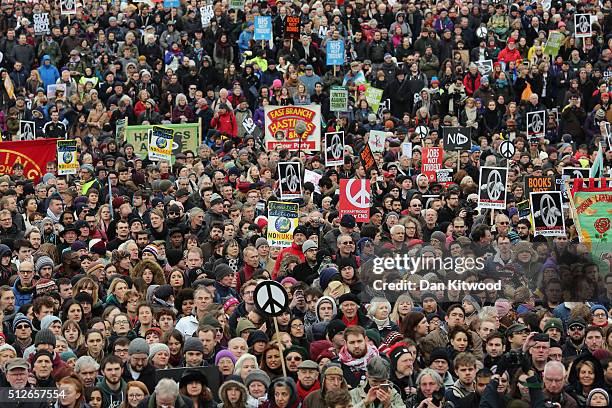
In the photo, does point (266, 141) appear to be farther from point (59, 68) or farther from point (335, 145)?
point (59, 68)

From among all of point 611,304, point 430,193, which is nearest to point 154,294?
point 611,304

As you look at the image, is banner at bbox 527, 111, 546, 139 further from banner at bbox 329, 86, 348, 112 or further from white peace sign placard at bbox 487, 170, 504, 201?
white peace sign placard at bbox 487, 170, 504, 201

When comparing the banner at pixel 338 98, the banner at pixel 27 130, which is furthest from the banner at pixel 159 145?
the banner at pixel 338 98

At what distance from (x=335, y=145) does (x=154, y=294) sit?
911 cm

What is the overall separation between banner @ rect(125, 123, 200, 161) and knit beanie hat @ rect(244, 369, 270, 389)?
14491 mm

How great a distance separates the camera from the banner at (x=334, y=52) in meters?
30.9

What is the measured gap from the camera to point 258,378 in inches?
522

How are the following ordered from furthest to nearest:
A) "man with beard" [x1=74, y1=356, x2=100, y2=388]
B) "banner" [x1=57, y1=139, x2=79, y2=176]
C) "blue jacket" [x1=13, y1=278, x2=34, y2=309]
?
"banner" [x1=57, y1=139, x2=79, y2=176], "blue jacket" [x1=13, y1=278, x2=34, y2=309], "man with beard" [x1=74, y1=356, x2=100, y2=388]

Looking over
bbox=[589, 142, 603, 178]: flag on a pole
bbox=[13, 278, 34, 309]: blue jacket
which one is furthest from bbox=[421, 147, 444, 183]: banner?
bbox=[13, 278, 34, 309]: blue jacket

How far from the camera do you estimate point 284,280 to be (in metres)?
17.1

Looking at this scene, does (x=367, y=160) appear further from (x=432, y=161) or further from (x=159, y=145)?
(x=159, y=145)

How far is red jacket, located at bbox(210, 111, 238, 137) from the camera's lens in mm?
28766

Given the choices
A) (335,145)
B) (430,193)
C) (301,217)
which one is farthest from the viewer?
(335,145)

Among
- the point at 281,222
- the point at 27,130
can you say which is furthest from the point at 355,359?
the point at 27,130
